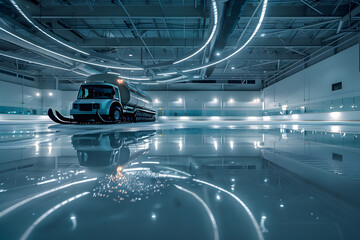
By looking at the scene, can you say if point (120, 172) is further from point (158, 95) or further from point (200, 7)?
point (158, 95)

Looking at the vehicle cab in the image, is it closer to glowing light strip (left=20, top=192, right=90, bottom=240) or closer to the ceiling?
the ceiling

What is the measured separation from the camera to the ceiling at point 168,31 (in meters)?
9.03

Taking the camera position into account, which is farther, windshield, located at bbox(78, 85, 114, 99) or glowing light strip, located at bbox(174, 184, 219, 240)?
windshield, located at bbox(78, 85, 114, 99)

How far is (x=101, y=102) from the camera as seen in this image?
7.28 m

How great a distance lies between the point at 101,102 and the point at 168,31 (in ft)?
25.2

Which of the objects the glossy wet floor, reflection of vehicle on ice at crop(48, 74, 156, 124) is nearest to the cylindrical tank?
reflection of vehicle on ice at crop(48, 74, 156, 124)

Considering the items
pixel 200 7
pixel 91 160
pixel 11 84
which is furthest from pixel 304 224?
pixel 11 84

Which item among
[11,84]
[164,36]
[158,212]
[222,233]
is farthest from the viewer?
[11,84]

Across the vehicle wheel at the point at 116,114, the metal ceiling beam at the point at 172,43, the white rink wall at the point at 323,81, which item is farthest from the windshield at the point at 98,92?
the white rink wall at the point at 323,81

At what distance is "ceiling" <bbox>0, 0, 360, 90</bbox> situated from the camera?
29.6ft

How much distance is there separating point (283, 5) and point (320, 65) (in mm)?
9747

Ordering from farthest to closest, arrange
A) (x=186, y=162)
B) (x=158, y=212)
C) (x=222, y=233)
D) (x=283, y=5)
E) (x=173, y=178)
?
(x=283, y=5) → (x=186, y=162) → (x=173, y=178) → (x=158, y=212) → (x=222, y=233)

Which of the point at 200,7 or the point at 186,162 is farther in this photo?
the point at 200,7

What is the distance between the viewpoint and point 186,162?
4.33ft
